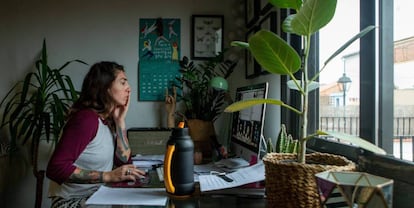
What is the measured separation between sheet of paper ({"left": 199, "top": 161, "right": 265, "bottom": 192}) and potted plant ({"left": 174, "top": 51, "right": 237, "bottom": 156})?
0.91 m

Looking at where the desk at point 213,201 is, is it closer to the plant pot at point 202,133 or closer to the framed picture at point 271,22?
the framed picture at point 271,22

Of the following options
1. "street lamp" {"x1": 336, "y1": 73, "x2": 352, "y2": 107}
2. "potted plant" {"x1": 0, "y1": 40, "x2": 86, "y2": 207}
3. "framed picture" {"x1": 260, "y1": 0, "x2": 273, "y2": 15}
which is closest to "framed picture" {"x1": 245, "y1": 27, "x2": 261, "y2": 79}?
"framed picture" {"x1": 260, "y1": 0, "x2": 273, "y2": 15}

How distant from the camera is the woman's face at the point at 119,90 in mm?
1858

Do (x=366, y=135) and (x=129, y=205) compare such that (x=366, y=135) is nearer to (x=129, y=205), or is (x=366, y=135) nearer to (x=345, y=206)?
(x=345, y=206)

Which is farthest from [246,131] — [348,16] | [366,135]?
[348,16]

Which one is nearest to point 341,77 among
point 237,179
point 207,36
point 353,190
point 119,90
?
point 237,179

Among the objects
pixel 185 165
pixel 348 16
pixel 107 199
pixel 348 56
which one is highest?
pixel 348 16

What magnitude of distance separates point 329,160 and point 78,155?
1174mm

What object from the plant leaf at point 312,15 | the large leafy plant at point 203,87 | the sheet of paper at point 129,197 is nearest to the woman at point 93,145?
the sheet of paper at point 129,197

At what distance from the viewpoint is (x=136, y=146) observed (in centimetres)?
260

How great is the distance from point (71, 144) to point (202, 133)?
1.06 m

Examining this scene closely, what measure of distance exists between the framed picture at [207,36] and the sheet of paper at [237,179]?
5.44 feet

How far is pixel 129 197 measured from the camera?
117cm

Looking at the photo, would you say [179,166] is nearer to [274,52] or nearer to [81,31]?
[274,52]
